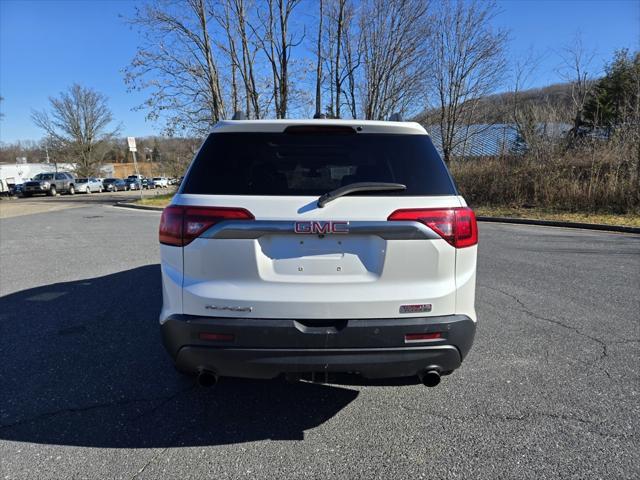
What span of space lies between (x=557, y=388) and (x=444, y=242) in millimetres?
1705

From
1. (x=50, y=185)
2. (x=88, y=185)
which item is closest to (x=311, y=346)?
(x=50, y=185)

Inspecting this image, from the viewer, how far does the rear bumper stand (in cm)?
209

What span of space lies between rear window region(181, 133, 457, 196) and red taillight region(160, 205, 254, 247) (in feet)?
0.44

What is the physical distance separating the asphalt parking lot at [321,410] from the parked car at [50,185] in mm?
36578

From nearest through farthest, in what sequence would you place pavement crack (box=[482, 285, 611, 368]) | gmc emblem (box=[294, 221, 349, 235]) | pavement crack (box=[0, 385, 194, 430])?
gmc emblem (box=[294, 221, 349, 235]), pavement crack (box=[0, 385, 194, 430]), pavement crack (box=[482, 285, 611, 368])

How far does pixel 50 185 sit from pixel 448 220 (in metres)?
41.5

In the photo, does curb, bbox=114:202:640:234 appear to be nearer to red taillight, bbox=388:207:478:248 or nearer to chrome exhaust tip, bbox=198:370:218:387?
red taillight, bbox=388:207:478:248

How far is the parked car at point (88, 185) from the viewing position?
1568 inches

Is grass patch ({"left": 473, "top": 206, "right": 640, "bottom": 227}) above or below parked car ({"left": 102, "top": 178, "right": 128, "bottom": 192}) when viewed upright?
below

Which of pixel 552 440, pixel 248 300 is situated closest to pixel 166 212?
pixel 248 300

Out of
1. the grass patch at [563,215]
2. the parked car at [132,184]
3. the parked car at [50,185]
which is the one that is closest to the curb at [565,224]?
the grass patch at [563,215]

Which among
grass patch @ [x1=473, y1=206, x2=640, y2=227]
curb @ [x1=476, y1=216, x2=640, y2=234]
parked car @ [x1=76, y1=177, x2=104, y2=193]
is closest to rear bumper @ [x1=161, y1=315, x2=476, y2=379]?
curb @ [x1=476, y1=216, x2=640, y2=234]

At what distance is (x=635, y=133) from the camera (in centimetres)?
1338

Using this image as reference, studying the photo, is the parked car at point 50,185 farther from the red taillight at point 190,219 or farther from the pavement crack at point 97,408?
the red taillight at point 190,219
